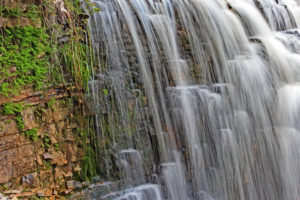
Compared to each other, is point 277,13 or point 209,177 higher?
point 277,13

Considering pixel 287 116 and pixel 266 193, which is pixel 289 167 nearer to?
pixel 266 193

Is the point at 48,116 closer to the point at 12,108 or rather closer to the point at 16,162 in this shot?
the point at 12,108

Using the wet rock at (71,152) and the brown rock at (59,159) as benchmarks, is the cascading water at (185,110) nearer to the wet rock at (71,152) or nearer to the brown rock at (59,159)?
the wet rock at (71,152)

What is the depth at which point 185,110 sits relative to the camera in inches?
170

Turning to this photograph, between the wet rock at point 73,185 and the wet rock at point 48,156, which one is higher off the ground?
the wet rock at point 48,156

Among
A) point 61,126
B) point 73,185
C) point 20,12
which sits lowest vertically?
point 73,185

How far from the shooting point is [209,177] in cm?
421

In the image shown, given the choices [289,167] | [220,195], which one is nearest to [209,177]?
[220,195]

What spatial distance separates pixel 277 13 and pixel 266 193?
4.81m

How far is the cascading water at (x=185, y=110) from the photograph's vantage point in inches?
155

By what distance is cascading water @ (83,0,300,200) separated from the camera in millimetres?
3945

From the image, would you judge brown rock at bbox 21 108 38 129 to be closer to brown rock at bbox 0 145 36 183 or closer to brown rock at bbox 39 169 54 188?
brown rock at bbox 0 145 36 183

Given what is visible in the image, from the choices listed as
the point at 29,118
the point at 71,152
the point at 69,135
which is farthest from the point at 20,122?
the point at 71,152

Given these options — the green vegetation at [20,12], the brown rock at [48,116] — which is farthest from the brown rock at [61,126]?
the green vegetation at [20,12]
